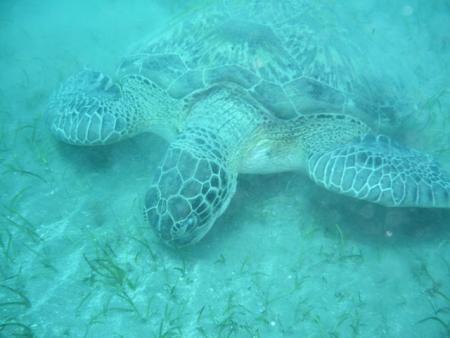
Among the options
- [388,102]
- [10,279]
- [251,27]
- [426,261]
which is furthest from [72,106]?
[426,261]

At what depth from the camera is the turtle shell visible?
3250mm

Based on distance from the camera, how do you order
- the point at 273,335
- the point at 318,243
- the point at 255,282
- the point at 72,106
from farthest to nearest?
the point at 72,106 → the point at 318,243 → the point at 255,282 → the point at 273,335

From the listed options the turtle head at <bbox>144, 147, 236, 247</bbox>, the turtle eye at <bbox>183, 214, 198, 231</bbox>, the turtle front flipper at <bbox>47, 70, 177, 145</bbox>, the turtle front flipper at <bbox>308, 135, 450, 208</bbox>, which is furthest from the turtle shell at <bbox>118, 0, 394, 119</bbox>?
the turtle eye at <bbox>183, 214, 198, 231</bbox>

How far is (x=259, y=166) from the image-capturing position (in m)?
3.40

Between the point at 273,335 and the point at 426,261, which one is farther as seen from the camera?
the point at 426,261

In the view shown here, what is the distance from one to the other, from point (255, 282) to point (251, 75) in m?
1.96

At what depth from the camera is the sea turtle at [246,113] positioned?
2.67 m

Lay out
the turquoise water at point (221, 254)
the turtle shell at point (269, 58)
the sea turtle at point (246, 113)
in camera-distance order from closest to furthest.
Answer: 1. the turquoise water at point (221, 254)
2. the sea turtle at point (246, 113)
3. the turtle shell at point (269, 58)

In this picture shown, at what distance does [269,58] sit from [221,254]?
2.02 meters

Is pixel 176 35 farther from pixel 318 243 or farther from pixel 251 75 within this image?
pixel 318 243

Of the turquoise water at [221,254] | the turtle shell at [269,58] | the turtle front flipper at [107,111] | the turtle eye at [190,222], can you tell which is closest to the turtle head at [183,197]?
the turtle eye at [190,222]

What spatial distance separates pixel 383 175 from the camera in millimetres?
2842

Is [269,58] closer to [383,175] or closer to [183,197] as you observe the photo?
[383,175]

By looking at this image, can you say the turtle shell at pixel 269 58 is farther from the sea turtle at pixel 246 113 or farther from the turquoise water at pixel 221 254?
the turquoise water at pixel 221 254
